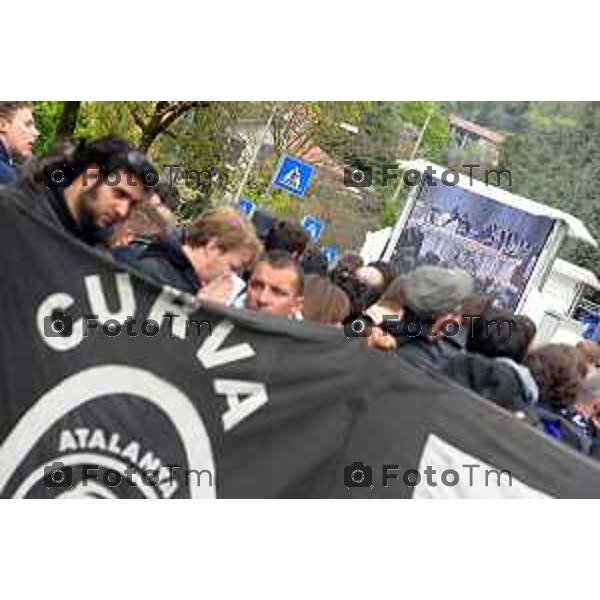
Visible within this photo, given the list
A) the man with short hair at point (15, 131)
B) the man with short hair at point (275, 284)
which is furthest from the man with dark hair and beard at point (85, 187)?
the man with short hair at point (15, 131)

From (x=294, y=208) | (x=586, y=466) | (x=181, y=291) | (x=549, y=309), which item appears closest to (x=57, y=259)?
(x=181, y=291)

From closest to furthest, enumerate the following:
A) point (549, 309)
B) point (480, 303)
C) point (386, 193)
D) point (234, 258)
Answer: point (234, 258) < point (480, 303) < point (549, 309) < point (386, 193)

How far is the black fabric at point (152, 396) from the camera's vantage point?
15.5 ft

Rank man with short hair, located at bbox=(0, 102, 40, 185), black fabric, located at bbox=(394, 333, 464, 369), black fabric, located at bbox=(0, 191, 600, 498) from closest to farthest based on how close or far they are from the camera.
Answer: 1. black fabric, located at bbox=(0, 191, 600, 498)
2. black fabric, located at bbox=(394, 333, 464, 369)
3. man with short hair, located at bbox=(0, 102, 40, 185)

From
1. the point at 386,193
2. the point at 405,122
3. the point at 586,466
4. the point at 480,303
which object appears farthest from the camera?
the point at 405,122

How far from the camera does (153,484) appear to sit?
4.76 meters

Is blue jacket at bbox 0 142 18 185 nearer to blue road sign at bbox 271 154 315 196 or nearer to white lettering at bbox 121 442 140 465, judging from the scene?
white lettering at bbox 121 442 140 465

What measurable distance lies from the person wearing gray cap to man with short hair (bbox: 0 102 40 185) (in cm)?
206

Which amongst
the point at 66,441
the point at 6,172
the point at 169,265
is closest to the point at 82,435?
the point at 66,441

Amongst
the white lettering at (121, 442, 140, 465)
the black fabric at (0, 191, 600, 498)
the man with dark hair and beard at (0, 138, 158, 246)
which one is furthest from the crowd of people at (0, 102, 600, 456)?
the white lettering at (121, 442, 140, 465)

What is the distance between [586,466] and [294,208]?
3902 cm

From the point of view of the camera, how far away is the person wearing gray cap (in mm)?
5461
